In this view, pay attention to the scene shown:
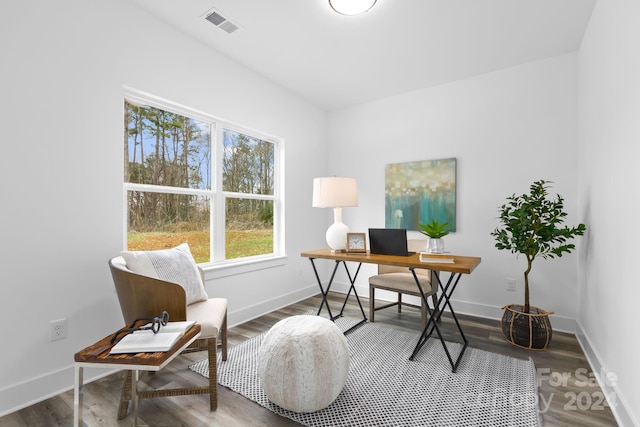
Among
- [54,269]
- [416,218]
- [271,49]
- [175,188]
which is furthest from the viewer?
[416,218]

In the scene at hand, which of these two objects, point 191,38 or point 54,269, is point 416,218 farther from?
point 54,269

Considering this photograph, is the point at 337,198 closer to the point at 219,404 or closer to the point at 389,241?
the point at 389,241

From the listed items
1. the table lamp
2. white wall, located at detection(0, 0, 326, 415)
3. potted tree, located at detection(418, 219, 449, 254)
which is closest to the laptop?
potted tree, located at detection(418, 219, 449, 254)

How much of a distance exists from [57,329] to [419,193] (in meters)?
3.43

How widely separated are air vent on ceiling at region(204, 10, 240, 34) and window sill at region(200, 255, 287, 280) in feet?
6.86

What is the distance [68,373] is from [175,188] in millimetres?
1476

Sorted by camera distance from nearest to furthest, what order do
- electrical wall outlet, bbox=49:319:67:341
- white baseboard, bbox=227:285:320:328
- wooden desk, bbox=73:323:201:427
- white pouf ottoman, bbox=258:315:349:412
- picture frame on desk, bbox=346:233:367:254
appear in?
wooden desk, bbox=73:323:201:427, white pouf ottoman, bbox=258:315:349:412, electrical wall outlet, bbox=49:319:67:341, picture frame on desk, bbox=346:233:367:254, white baseboard, bbox=227:285:320:328

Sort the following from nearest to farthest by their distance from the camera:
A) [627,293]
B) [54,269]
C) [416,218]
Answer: [627,293], [54,269], [416,218]

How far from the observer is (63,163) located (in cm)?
192

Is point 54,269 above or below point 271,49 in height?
below

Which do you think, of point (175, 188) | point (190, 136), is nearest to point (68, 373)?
point (175, 188)

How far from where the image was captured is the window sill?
2803 millimetres

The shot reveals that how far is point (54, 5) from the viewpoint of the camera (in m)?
1.90

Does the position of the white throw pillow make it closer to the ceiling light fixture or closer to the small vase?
the small vase
